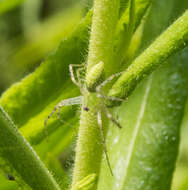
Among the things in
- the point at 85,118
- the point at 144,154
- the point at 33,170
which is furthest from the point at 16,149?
the point at 144,154

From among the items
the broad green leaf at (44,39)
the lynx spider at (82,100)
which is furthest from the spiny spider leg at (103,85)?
the broad green leaf at (44,39)

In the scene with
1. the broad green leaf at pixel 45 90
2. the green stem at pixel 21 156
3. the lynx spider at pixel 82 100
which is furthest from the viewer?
the broad green leaf at pixel 45 90

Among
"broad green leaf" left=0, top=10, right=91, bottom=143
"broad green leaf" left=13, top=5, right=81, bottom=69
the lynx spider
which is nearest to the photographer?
the lynx spider

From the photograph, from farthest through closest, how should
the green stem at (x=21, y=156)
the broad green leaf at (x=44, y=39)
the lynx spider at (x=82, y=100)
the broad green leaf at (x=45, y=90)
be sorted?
the broad green leaf at (x=44, y=39) < the broad green leaf at (x=45, y=90) < the lynx spider at (x=82, y=100) < the green stem at (x=21, y=156)

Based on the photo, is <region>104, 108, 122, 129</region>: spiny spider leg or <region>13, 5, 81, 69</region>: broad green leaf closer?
<region>104, 108, 122, 129</region>: spiny spider leg

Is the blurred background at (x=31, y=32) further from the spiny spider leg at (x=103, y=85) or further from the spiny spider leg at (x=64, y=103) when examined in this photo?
the spiny spider leg at (x=103, y=85)

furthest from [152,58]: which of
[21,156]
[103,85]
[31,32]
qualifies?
[31,32]

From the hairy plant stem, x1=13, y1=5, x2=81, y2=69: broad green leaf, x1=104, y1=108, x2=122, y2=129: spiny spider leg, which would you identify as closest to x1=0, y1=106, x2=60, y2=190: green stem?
the hairy plant stem

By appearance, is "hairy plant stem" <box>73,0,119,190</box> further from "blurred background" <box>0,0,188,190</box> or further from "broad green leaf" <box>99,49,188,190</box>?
"blurred background" <box>0,0,188,190</box>
